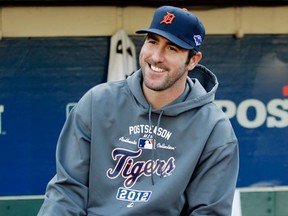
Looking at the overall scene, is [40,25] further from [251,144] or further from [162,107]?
[162,107]

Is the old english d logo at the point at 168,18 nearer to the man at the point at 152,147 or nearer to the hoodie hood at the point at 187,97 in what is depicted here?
the man at the point at 152,147

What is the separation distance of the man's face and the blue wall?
3133 millimetres

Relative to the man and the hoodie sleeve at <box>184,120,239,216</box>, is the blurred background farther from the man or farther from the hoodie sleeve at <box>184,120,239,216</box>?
the hoodie sleeve at <box>184,120,239,216</box>

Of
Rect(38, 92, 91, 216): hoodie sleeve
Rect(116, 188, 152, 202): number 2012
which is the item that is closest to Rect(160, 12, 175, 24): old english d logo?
Rect(38, 92, 91, 216): hoodie sleeve

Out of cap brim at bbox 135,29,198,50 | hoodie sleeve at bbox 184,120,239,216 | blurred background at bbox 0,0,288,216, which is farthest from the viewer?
blurred background at bbox 0,0,288,216

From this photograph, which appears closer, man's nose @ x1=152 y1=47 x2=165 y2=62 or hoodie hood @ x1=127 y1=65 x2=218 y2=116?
man's nose @ x1=152 y1=47 x2=165 y2=62

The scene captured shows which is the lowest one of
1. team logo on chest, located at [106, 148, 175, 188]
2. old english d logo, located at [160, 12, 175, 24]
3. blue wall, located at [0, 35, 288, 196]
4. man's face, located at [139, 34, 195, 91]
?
blue wall, located at [0, 35, 288, 196]

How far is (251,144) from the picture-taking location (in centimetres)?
632

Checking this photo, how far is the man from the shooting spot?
2906 mm

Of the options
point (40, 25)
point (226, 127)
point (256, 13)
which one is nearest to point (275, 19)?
point (256, 13)

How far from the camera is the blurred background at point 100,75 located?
19.4ft

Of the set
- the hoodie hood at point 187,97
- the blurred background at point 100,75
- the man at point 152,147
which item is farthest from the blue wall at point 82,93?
the man at point 152,147

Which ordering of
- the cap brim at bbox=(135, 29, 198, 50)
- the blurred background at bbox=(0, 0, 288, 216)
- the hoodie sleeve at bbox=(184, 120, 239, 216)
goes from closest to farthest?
the cap brim at bbox=(135, 29, 198, 50), the hoodie sleeve at bbox=(184, 120, 239, 216), the blurred background at bbox=(0, 0, 288, 216)

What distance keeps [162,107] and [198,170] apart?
298 mm
